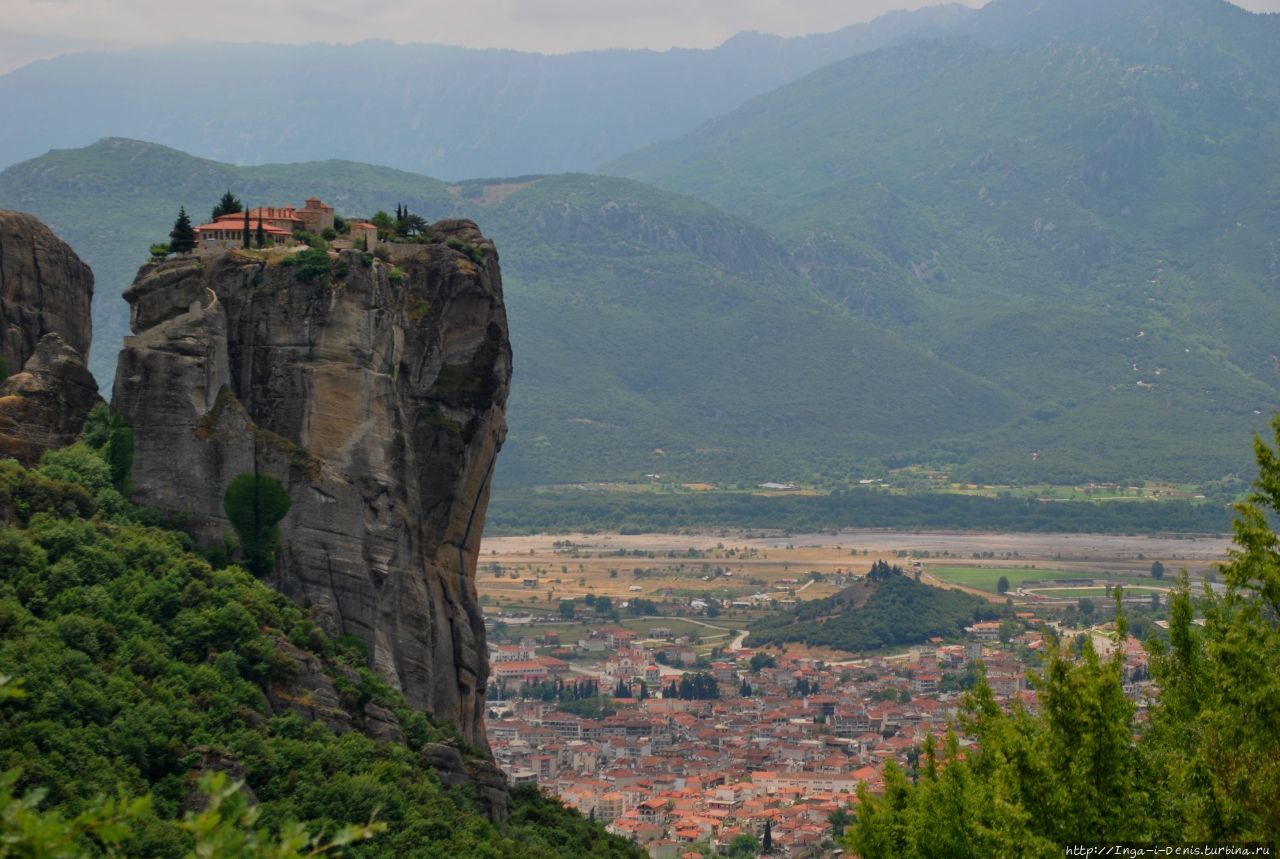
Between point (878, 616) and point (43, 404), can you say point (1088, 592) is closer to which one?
point (878, 616)

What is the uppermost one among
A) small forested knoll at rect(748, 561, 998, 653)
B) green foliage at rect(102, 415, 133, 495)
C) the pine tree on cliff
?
the pine tree on cliff

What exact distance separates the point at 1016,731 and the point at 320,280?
2246cm

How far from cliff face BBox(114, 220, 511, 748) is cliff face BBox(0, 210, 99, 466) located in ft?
5.62

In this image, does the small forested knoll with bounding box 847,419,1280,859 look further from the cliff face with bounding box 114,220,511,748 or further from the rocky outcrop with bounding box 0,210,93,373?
the rocky outcrop with bounding box 0,210,93,373

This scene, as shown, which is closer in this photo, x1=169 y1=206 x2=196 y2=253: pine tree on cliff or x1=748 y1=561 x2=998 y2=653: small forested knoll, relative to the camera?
x1=169 y1=206 x2=196 y2=253: pine tree on cliff

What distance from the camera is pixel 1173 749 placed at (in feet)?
121

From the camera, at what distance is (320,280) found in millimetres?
54281

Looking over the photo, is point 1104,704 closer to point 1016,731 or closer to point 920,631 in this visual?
point 1016,731

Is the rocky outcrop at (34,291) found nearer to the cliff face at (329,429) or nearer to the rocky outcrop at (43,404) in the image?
the rocky outcrop at (43,404)

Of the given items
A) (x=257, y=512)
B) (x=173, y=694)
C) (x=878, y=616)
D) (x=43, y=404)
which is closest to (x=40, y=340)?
(x=43, y=404)

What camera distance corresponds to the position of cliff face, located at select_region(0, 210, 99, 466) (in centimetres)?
5325

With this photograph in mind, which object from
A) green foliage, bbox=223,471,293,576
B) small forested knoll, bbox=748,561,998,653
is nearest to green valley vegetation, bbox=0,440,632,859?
green foliage, bbox=223,471,293,576

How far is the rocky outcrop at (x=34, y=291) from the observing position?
5675 centimetres

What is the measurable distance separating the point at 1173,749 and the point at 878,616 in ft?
432
